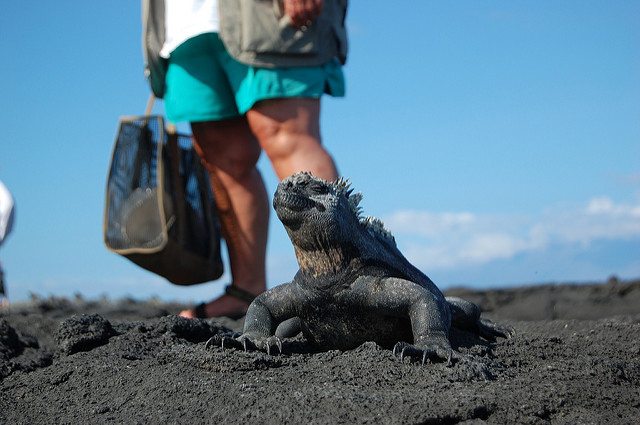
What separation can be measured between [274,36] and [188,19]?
640 millimetres

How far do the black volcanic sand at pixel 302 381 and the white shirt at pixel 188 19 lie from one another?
2048 mm

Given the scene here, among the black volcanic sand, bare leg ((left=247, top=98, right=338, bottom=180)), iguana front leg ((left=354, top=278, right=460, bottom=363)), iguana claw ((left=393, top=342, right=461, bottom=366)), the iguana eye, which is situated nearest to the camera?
the black volcanic sand

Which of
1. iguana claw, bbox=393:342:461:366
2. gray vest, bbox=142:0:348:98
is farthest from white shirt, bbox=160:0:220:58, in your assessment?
iguana claw, bbox=393:342:461:366

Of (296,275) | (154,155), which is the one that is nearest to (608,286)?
(154,155)

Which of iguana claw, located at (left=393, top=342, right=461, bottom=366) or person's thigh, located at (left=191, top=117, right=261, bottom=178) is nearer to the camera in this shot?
iguana claw, located at (left=393, top=342, right=461, bottom=366)

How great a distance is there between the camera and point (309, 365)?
339 centimetres

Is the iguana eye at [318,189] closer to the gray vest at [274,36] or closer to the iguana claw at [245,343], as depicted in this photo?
the iguana claw at [245,343]

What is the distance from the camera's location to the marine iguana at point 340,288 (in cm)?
341

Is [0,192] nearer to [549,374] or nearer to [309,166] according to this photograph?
[309,166]

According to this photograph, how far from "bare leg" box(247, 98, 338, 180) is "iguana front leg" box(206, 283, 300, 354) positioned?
178 centimetres

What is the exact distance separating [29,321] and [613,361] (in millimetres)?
4043

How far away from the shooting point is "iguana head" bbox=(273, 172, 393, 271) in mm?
3406

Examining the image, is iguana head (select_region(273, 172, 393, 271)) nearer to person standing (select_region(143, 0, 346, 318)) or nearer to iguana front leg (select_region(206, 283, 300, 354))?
iguana front leg (select_region(206, 283, 300, 354))

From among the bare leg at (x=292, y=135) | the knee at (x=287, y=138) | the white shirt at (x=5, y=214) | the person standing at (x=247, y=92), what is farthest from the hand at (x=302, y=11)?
the white shirt at (x=5, y=214)
